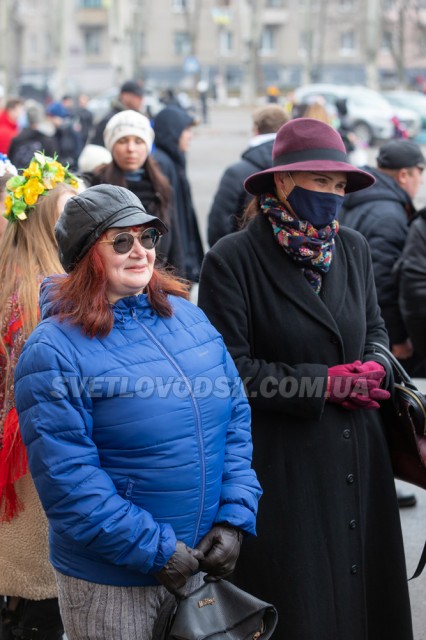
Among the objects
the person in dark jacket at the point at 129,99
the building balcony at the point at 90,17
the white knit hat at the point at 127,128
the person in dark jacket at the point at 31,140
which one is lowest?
the building balcony at the point at 90,17

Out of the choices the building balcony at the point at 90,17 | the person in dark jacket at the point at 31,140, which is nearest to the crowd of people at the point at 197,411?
the person in dark jacket at the point at 31,140

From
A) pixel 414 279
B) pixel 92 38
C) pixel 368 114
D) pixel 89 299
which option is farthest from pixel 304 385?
pixel 92 38

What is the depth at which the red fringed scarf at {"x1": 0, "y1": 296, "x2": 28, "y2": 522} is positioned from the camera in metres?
3.44

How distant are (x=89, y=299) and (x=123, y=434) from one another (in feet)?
1.26

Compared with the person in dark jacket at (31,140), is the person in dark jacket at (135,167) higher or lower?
higher

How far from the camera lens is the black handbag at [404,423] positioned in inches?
140

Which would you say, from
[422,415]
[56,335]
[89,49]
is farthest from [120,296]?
[89,49]

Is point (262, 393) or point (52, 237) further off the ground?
point (52, 237)

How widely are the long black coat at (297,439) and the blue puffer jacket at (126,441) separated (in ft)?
1.82

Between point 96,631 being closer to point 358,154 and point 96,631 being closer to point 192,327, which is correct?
point 192,327

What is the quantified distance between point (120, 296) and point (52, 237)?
91 cm

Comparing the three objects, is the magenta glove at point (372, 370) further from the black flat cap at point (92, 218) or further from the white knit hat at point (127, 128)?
the white knit hat at point (127, 128)

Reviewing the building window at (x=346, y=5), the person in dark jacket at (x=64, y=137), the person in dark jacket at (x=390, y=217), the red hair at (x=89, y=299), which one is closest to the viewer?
the red hair at (x=89, y=299)

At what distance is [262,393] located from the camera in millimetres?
3428
